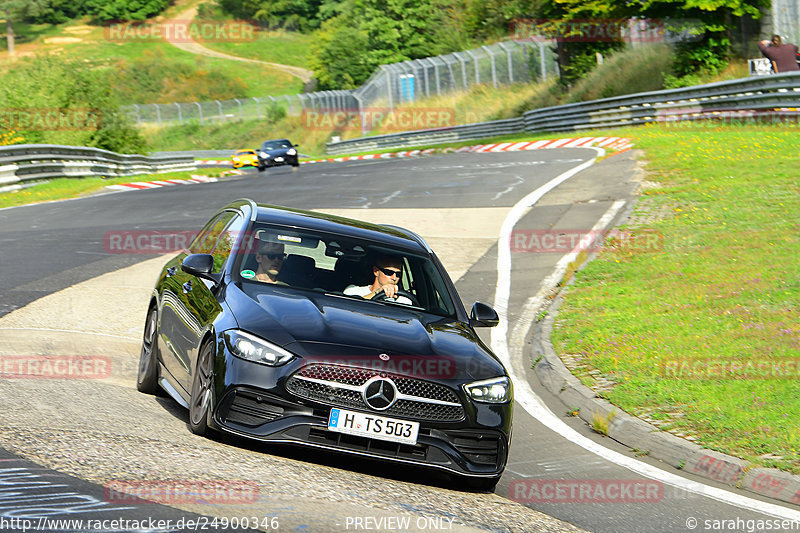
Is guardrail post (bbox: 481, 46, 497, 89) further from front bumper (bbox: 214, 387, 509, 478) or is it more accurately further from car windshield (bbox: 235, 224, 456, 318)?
front bumper (bbox: 214, 387, 509, 478)

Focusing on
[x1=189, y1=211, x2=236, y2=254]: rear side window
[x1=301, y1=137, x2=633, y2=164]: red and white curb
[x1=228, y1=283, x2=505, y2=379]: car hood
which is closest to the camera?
[x1=228, y1=283, x2=505, y2=379]: car hood

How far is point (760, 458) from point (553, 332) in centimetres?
455

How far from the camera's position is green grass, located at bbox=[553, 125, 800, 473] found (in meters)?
8.34

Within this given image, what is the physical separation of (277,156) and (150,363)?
37.6 m

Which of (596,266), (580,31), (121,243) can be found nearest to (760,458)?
(596,266)

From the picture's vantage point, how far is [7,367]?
825cm

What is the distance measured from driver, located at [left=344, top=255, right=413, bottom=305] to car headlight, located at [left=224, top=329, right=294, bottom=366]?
1336 mm

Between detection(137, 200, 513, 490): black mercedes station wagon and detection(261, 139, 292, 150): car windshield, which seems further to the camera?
detection(261, 139, 292, 150): car windshield

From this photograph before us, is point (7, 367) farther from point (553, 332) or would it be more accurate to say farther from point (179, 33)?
point (179, 33)

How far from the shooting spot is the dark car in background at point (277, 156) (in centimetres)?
4544

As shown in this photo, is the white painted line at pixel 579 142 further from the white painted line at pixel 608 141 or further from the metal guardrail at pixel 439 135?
the metal guardrail at pixel 439 135

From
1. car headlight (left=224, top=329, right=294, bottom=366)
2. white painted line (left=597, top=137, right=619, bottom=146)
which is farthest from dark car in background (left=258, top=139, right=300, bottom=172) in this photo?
car headlight (left=224, top=329, right=294, bottom=366)

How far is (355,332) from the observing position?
663 cm

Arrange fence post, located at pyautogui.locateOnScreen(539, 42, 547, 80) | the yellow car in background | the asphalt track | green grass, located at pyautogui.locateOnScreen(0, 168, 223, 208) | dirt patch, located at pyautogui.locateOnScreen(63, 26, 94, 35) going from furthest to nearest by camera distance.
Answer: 1. dirt patch, located at pyautogui.locateOnScreen(63, 26, 94, 35)
2. fence post, located at pyautogui.locateOnScreen(539, 42, 547, 80)
3. the yellow car in background
4. green grass, located at pyautogui.locateOnScreen(0, 168, 223, 208)
5. the asphalt track
